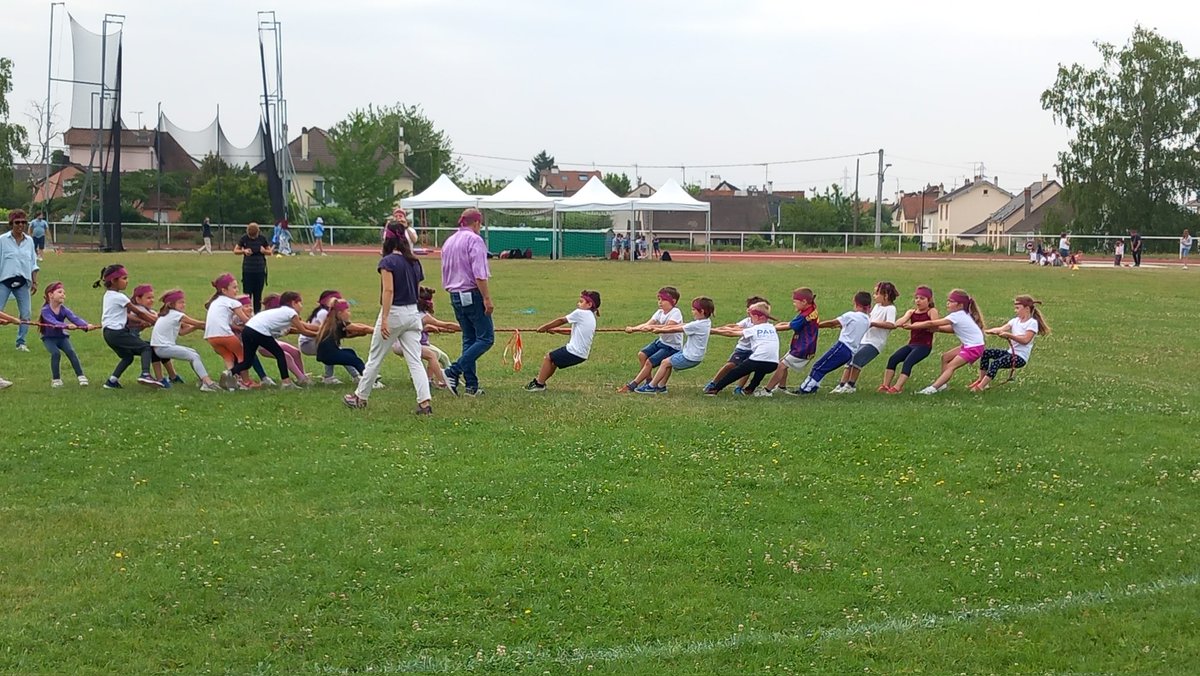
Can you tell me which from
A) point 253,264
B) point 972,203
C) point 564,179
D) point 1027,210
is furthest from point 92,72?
point 564,179

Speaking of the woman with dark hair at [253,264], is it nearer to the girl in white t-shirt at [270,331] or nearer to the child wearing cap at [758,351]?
the girl in white t-shirt at [270,331]

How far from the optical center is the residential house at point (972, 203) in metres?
117

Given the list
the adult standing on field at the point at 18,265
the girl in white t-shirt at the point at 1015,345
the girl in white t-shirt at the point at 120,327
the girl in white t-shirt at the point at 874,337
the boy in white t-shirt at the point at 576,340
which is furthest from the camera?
the adult standing on field at the point at 18,265

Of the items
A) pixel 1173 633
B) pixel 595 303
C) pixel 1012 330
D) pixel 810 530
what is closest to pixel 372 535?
pixel 810 530

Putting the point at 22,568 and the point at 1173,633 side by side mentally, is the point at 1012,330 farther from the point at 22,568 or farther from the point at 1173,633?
the point at 22,568

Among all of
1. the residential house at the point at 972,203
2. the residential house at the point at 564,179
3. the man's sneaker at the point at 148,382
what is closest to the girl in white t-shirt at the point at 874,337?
the man's sneaker at the point at 148,382

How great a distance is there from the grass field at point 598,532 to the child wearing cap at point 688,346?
60 cm

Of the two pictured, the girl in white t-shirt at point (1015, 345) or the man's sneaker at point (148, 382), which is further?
the girl in white t-shirt at point (1015, 345)

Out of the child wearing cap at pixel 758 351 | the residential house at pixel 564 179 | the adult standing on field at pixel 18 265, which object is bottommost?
the child wearing cap at pixel 758 351

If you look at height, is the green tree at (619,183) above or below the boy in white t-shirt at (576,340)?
above

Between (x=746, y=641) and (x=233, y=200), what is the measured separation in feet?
182

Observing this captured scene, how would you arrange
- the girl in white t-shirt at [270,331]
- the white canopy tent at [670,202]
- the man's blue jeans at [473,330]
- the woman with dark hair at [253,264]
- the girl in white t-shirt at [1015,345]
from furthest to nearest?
the white canopy tent at [670,202]
the woman with dark hair at [253,264]
the girl in white t-shirt at [1015,345]
the girl in white t-shirt at [270,331]
the man's blue jeans at [473,330]

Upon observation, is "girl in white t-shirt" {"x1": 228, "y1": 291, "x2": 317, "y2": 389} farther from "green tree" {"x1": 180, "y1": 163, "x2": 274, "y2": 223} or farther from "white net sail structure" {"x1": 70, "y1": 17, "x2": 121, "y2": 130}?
"green tree" {"x1": 180, "y1": 163, "x2": 274, "y2": 223}

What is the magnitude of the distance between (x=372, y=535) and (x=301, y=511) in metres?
0.75
